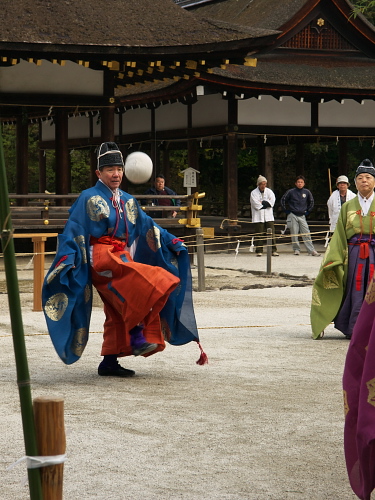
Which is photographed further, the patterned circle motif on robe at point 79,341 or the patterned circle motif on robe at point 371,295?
the patterned circle motif on robe at point 79,341

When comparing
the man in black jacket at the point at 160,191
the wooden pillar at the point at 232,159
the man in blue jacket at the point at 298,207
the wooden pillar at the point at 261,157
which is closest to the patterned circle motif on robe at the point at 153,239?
the man in black jacket at the point at 160,191

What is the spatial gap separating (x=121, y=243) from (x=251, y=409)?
1.65 m

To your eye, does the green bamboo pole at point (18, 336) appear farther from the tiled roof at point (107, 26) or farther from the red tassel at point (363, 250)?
the tiled roof at point (107, 26)

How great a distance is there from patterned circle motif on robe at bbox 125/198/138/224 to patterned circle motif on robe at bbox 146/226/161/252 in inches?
5.7

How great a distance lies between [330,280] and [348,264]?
197 millimetres

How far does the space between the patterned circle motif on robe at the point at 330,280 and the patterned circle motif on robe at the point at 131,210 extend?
6.77 feet

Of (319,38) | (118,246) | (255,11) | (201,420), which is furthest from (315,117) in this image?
(201,420)

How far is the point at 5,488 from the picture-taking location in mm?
3498

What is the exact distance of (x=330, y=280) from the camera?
24.7ft

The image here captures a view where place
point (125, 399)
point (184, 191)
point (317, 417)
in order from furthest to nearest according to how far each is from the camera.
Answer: point (184, 191), point (125, 399), point (317, 417)

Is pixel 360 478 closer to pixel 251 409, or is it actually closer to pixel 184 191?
pixel 251 409

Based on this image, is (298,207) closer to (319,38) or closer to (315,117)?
(315,117)

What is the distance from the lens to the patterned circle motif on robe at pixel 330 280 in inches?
296

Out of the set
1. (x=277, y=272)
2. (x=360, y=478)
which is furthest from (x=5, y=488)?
(x=277, y=272)
